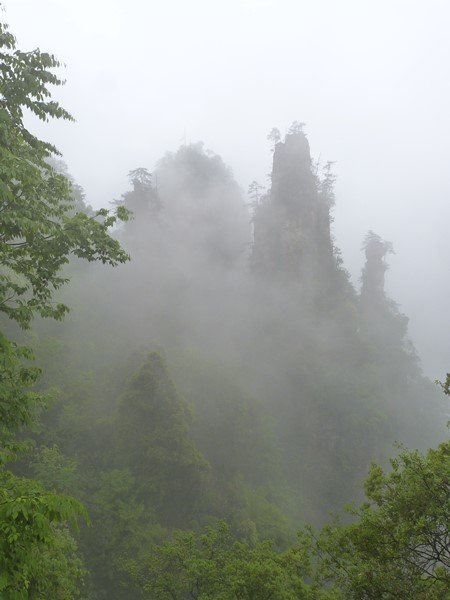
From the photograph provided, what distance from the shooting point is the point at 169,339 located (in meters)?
41.7

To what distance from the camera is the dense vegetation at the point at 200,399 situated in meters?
7.95

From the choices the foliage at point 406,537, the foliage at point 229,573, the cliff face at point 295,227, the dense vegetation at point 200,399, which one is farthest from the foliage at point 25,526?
the cliff face at point 295,227

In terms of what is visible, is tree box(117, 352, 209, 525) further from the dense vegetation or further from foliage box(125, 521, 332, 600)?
foliage box(125, 521, 332, 600)

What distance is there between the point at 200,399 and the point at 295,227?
30.3 metres

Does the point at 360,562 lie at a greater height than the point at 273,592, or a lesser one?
greater

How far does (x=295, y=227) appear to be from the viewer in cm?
5522

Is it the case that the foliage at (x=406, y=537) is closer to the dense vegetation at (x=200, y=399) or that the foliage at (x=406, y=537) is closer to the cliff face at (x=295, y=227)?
the dense vegetation at (x=200, y=399)

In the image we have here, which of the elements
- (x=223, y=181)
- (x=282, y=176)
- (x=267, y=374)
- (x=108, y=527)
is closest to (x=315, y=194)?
(x=282, y=176)

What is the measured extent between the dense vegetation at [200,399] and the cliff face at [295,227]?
0.80ft

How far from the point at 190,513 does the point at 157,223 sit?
39.9 m

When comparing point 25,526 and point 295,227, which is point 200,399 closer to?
point 295,227

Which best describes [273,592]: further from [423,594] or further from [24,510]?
[24,510]

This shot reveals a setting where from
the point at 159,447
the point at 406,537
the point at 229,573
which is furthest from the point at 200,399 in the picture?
the point at 406,537

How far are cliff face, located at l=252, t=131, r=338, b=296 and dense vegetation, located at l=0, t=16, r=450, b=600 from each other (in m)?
0.24
